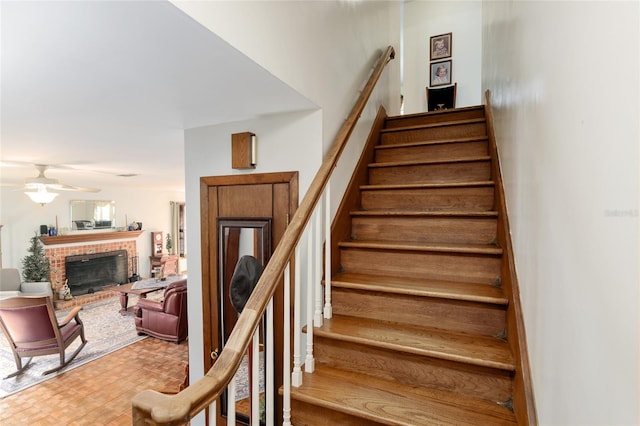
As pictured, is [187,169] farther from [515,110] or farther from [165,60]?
[515,110]

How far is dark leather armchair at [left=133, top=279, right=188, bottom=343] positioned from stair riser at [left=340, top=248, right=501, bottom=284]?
371cm

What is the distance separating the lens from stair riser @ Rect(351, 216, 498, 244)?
1793 millimetres

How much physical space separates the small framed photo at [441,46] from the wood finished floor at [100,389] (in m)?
5.35

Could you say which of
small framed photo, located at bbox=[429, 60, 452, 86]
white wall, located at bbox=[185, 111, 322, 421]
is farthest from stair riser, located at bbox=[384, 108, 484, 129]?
small framed photo, located at bbox=[429, 60, 452, 86]

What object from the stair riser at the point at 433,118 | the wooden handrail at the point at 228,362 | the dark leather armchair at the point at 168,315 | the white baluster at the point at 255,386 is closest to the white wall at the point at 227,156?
the wooden handrail at the point at 228,362

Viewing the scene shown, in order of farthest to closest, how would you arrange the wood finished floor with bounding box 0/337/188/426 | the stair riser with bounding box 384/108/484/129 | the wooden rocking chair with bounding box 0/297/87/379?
the wooden rocking chair with bounding box 0/297/87/379
the wood finished floor with bounding box 0/337/188/426
the stair riser with bounding box 384/108/484/129

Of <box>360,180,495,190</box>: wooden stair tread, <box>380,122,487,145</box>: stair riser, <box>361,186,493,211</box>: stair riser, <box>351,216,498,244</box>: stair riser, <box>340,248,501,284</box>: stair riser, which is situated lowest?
<box>340,248,501,284</box>: stair riser

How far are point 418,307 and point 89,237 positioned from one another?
777 cm

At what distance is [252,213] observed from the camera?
2008mm

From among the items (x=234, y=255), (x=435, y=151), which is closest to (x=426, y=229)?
(x=435, y=151)

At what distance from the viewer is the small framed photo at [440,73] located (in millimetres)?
4277

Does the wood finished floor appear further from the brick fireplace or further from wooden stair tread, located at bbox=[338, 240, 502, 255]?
wooden stair tread, located at bbox=[338, 240, 502, 255]

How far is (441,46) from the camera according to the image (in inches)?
170

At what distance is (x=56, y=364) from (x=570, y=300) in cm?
556
